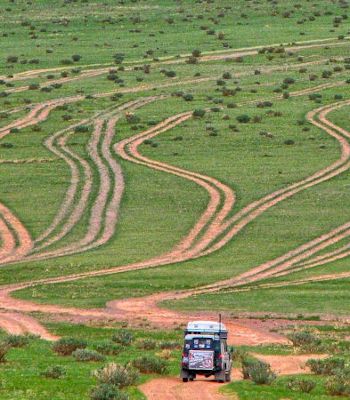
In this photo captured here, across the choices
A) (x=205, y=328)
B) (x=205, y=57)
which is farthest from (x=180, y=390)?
(x=205, y=57)

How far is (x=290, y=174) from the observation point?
3273 inches

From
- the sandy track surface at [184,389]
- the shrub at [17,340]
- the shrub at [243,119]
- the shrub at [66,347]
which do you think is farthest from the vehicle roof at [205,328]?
the shrub at [243,119]

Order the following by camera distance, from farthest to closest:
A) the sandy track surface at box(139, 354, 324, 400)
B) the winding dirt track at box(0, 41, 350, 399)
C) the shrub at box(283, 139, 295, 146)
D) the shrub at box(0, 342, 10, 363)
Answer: the shrub at box(283, 139, 295, 146) → the winding dirt track at box(0, 41, 350, 399) → the shrub at box(0, 342, 10, 363) → the sandy track surface at box(139, 354, 324, 400)

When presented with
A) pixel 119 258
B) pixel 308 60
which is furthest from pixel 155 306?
pixel 308 60

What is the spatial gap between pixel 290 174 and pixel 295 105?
2430 centimetres

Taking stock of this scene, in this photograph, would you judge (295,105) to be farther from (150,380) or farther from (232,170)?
(150,380)

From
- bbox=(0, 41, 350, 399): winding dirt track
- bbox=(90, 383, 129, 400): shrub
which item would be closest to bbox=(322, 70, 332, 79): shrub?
bbox=(0, 41, 350, 399): winding dirt track

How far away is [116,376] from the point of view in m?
33.5

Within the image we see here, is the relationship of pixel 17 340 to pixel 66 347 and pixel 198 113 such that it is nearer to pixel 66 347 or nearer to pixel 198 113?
pixel 66 347

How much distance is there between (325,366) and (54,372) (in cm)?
831

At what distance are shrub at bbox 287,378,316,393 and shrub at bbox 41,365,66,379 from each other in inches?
233

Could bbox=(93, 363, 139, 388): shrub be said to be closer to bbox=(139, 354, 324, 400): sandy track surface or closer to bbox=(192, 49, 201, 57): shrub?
bbox=(139, 354, 324, 400): sandy track surface

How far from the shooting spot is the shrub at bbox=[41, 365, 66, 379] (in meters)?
34.5

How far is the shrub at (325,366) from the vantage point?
38.1m
